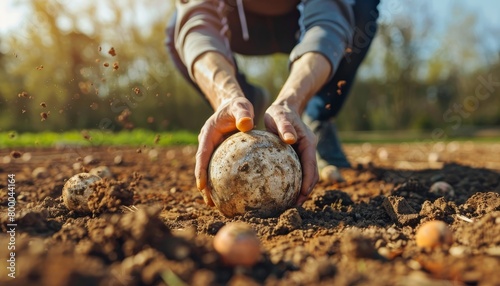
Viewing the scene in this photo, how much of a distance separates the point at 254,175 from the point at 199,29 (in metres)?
1.73

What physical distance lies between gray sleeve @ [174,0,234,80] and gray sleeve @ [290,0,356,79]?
639 millimetres

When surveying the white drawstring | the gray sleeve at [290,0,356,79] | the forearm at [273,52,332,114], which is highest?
the white drawstring

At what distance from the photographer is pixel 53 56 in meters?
18.3

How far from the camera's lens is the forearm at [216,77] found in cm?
318

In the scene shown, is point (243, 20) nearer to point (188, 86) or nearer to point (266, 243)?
point (266, 243)

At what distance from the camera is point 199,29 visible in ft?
12.7

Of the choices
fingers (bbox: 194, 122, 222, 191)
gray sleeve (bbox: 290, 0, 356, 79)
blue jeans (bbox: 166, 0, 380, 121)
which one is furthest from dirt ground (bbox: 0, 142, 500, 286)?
blue jeans (bbox: 166, 0, 380, 121)

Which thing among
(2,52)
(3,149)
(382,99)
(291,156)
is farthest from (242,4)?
(382,99)

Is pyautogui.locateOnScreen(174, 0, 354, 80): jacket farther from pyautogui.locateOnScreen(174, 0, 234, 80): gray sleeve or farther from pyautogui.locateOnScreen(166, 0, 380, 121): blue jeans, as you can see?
pyautogui.locateOnScreen(166, 0, 380, 121): blue jeans

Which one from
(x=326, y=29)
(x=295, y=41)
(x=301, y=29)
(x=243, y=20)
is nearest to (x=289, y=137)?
(x=326, y=29)

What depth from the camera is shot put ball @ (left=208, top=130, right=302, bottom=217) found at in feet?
8.62

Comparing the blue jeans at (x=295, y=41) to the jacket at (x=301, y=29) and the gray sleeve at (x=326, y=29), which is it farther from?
the gray sleeve at (x=326, y=29)

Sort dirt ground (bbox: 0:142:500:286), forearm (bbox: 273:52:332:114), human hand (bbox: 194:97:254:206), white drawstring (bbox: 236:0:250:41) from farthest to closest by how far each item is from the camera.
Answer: white drawstring (bbox: 236:0:250:41), forearm (bbox: 273:52:332:114), human hand (bbox: 194:97:254:206), dirt ground (bbox: 0:142:500:286)

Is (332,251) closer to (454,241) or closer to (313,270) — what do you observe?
(313,270)
